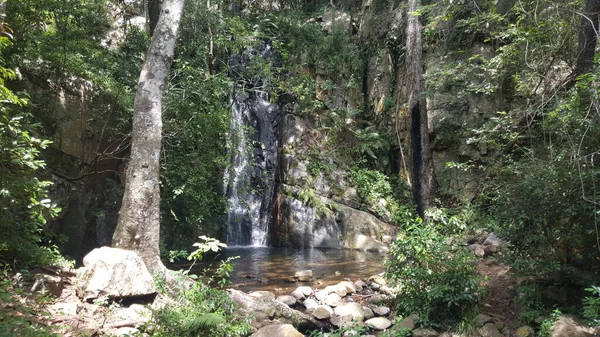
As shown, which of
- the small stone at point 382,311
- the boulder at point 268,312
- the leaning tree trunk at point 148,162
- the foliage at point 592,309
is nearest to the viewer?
the foliage at point 592,309

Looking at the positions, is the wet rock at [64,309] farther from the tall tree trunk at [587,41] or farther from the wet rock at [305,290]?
the tall tree trunk at [587,41]

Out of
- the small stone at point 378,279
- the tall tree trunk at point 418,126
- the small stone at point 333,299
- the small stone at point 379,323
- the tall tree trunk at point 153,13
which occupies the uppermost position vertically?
the tall tree trunk at point 153,13

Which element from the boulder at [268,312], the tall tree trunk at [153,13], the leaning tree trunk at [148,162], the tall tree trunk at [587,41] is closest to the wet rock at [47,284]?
the leaning tree trunk at [148,162]

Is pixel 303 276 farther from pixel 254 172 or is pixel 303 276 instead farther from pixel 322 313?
pixel 254 172

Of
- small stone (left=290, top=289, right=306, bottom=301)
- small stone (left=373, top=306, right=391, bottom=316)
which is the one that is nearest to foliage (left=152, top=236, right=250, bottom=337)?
small stone (left=290, top=289, right=306, bottom=301)

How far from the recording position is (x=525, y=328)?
4504 mm

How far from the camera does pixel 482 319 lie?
4.73 m

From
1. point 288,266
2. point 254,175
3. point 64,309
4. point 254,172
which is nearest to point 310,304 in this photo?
point 288,266

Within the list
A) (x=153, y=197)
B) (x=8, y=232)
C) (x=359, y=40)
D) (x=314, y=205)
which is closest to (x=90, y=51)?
(x=153, y=197)

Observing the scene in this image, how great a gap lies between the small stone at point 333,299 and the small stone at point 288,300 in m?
0.61

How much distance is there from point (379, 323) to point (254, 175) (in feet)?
27.9

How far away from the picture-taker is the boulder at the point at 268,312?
5.07m

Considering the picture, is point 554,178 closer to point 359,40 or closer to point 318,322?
point 318,322

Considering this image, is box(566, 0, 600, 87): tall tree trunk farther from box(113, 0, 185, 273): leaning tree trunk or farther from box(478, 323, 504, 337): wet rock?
box(113, 0, 185, 273): leaning tree trunk
